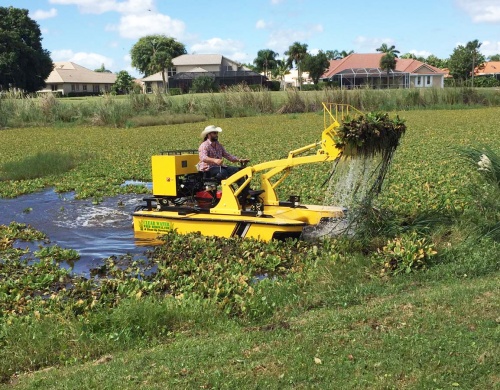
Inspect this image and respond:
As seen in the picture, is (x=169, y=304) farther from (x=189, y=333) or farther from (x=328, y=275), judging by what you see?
(x=328, y=275)

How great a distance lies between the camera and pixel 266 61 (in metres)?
102

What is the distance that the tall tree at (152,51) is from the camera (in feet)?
340

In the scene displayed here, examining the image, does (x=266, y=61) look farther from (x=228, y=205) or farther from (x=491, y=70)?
(x=228, y=205)

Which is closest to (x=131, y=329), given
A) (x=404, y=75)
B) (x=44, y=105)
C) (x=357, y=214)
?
(x=357, y=214)

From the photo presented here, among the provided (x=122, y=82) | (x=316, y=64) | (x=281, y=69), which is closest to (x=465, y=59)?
(x=316, y=64)

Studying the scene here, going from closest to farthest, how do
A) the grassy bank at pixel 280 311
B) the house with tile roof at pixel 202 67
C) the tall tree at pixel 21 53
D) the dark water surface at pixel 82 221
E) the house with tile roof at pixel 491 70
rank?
the grassy bank at pixel 280 311
the dark water surface at pixel 82 221
the tall tree at pixel 21 53
the house with tile roof at pixel 202 67
the house with tile roof at pixel 491 70

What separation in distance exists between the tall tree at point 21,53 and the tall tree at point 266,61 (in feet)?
129

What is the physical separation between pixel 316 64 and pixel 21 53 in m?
39.3

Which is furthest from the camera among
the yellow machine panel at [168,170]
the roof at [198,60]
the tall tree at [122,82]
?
the roof at [198,60]

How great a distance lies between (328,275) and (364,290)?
0.65m

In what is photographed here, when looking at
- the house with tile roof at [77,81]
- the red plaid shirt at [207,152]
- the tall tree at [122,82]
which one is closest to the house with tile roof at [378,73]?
the tall tree at [122,82]

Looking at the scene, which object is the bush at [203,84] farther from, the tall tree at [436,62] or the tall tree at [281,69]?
the tall tree at [436,62]

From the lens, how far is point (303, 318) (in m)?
5.76

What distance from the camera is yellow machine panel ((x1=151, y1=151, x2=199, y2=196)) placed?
10.3 m
